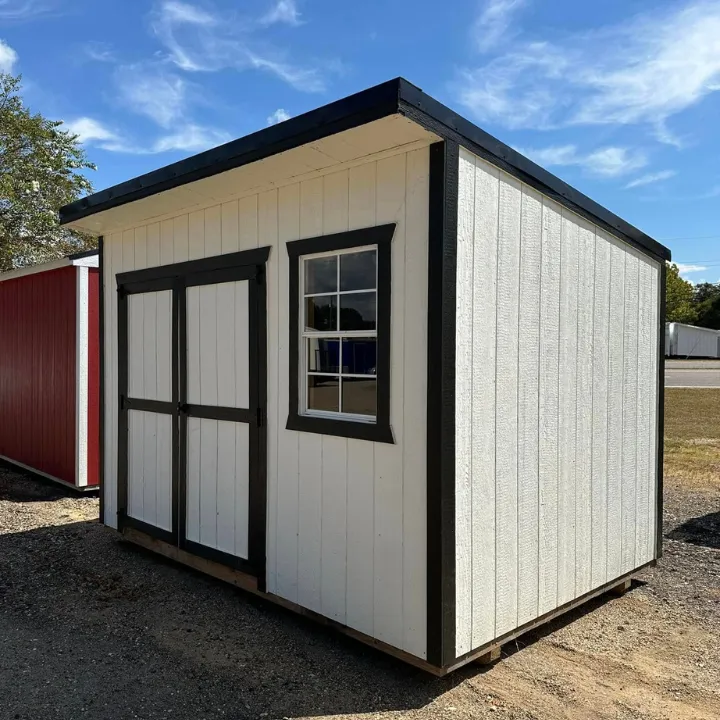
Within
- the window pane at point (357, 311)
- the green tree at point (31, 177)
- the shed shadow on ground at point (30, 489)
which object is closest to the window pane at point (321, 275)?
the window pane at point (357, 311)

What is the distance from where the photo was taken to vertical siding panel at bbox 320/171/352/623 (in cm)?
336

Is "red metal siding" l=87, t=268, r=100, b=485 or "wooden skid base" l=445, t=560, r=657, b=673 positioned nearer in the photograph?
"wooden skid base" l=445, t=560, r=657, b=673

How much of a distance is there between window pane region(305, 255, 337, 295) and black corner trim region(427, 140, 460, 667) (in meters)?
0.76

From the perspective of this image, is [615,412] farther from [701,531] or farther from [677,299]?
[677,299]

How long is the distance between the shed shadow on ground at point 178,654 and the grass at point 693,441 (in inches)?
181

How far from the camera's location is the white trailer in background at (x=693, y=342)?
49688 millimetres

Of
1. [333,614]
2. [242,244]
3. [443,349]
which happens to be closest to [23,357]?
[242,244]

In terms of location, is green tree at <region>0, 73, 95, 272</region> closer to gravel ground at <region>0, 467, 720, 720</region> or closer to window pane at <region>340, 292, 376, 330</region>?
gravel ground at <region>0, 467, 720, 720</region>

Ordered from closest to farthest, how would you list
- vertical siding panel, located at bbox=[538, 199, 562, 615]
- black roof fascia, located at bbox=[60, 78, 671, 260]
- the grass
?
black roof fascia, located at bbox=[60, 78, 671, 260]
vertical siding panel, located at bbox=[538, 199, 562, 615]
the grass

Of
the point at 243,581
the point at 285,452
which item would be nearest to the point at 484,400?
the point at 285,452

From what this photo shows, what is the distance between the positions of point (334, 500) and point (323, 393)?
2.00 ft

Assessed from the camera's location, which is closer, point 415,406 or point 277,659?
point 415,406

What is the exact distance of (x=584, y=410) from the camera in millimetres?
3801

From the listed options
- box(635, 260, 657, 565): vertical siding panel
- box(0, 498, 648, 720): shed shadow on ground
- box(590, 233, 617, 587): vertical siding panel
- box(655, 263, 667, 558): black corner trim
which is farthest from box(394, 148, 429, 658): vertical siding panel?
box(655, 263, 667, 558): black corner trim
